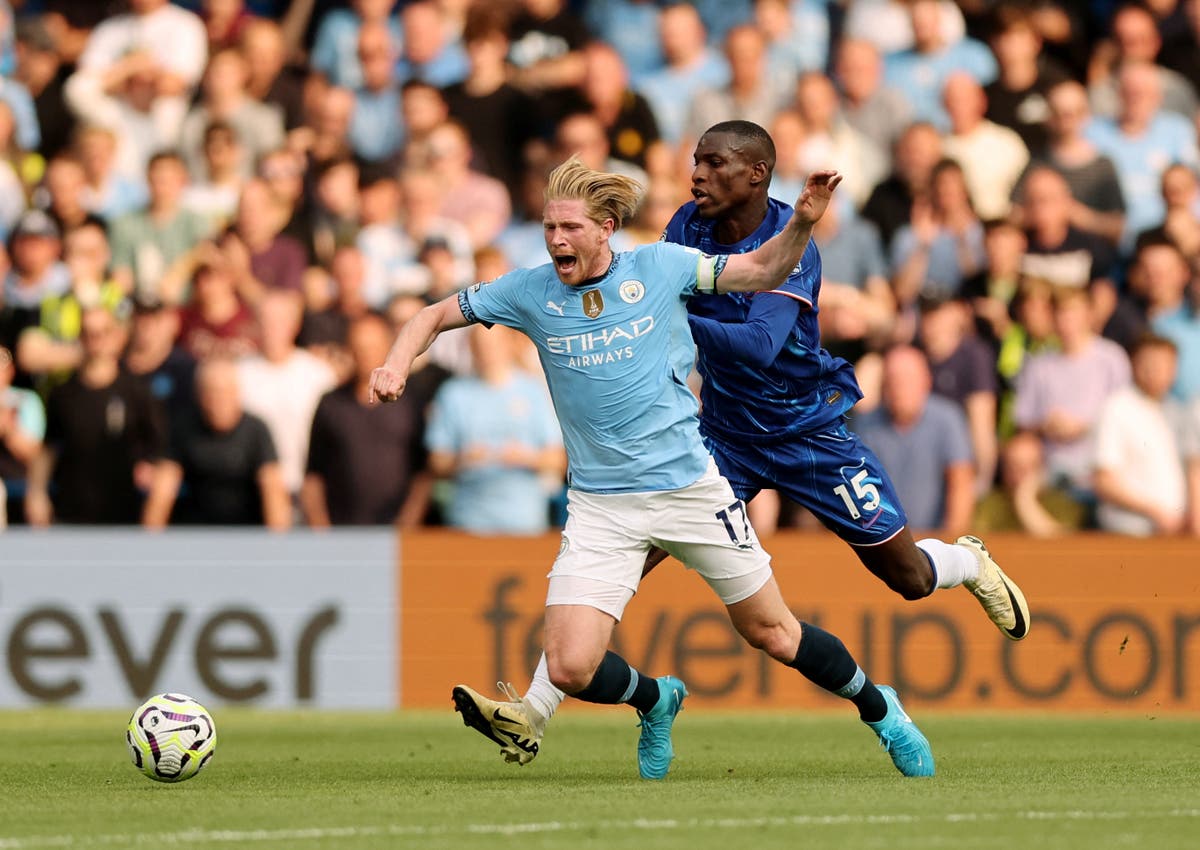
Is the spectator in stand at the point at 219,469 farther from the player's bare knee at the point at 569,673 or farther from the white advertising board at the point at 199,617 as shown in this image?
the player's bare knee at the point at 569,673

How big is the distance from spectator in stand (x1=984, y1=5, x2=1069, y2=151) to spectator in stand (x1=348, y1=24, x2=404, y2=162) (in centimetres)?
453

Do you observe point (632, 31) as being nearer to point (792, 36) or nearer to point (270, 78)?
point (792, 36)

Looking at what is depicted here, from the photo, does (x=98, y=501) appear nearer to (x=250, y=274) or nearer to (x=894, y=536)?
(x=250, y=274)

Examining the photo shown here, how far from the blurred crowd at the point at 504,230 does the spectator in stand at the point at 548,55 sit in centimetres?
3

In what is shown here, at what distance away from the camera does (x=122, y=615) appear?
42.4 ft

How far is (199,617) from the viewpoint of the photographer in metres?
12.9

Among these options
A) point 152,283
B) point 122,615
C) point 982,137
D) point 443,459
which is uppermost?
point 982,137

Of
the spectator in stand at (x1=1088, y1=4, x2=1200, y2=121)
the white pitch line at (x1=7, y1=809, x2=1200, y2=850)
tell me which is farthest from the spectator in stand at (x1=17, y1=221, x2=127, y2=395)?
the spectator in stand at (x1=1088, y1=4, x2=1200, y2=121)

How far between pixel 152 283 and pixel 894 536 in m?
7.34

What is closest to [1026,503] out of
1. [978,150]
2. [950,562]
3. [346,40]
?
[978,150]

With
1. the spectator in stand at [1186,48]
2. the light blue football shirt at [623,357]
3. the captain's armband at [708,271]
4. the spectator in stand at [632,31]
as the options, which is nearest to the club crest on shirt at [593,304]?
the light blue football shirt at [623,357]

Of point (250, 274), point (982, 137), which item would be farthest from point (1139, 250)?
point (250, 274)

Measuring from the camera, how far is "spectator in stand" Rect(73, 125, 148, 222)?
15.1 meters

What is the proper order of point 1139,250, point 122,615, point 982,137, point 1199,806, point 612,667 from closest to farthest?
1. point 1199,806
2. point 612,667
3. point 122,615
4. point 1139,250
5. point 982,137
